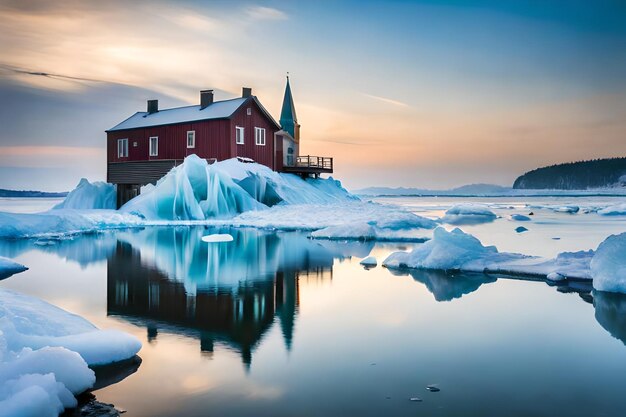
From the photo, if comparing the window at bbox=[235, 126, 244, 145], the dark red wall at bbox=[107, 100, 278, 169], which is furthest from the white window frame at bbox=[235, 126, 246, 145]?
the dark red wall at bbox=[107, 100, 278, 169]

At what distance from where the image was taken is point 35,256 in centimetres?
1739

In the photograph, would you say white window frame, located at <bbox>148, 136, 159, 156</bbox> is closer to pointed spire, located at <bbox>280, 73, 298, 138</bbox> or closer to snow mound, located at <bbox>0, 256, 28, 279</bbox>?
pointed spire, located at <bbox>280, 73, 298, 138</bbox>

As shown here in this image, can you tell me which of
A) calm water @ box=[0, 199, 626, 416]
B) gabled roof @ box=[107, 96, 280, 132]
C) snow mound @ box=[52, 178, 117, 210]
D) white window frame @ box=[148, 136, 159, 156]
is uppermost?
gabled roof @ box=[107, 96, 280, 132]

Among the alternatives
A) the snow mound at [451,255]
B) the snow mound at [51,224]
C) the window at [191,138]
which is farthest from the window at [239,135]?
the snow mound at [451,255]

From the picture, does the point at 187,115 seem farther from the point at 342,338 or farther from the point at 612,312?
the point at 612,312

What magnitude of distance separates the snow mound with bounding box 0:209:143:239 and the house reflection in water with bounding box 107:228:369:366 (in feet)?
17.0

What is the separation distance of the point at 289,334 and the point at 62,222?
20992 millimetres

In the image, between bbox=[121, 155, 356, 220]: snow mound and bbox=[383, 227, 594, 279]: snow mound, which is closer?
bbox=[383, 227, 594, 279]: snow mound

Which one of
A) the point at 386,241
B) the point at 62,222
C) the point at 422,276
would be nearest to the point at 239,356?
the point at 422,276

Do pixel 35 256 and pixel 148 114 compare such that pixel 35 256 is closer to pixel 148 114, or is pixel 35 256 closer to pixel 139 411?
pixel 139 411

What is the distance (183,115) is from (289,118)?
10.6 m

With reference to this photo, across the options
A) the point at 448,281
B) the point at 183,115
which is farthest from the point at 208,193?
the point at 448,281

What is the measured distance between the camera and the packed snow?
4.48 meters

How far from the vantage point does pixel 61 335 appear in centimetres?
633
